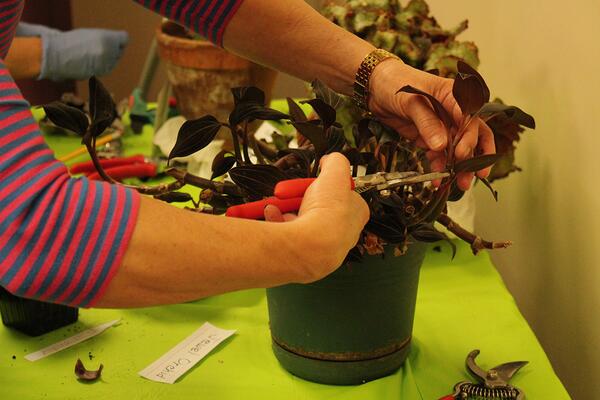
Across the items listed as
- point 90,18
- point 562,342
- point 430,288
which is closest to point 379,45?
point 430,288

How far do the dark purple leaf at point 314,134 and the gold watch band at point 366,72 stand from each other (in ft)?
0.38

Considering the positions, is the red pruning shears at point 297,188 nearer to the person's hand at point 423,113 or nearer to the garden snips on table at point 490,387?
the person's hand at point 423,113

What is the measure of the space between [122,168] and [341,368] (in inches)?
26.3

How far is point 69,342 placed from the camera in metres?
0.84

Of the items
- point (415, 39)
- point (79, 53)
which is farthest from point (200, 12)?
point (79, 53)

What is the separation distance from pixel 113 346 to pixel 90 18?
7.50 feet

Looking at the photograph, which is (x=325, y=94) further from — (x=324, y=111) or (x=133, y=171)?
(x=133, y=171)

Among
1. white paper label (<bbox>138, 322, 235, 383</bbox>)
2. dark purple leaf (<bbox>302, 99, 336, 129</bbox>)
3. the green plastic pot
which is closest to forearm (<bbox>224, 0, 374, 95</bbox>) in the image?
dark purple leaf (<bbox>302, 99, 336, 129</bbox>)

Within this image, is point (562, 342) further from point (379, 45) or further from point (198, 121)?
point (198, 121)

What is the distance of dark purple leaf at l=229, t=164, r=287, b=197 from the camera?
0.68 metres

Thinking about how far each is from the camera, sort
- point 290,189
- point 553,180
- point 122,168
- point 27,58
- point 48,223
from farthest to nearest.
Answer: point 27,58 → point 122,168 → point 553,180 → point 290,189 → point 48,223

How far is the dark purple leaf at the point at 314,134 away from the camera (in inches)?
26.4

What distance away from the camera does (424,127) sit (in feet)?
2.38

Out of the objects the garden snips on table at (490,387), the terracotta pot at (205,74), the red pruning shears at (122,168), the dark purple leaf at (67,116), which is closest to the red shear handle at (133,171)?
the red pruning shears at (122,168)
